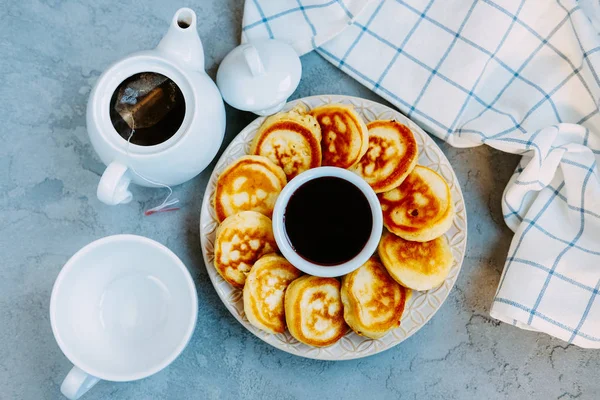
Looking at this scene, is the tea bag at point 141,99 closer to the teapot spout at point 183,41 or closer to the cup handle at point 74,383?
the teapot spout at point 183,41

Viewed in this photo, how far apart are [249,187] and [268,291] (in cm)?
20

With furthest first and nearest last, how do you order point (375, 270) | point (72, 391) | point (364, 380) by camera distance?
point (364, 380), point (375, 270), point (72, 391)

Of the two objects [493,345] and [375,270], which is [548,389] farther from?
[375,270]

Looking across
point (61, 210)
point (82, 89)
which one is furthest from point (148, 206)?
point (82, 89)

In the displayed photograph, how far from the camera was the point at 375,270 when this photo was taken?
3.71 ft

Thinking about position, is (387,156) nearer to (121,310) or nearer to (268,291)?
(268,291)

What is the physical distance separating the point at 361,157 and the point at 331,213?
0.42 ft

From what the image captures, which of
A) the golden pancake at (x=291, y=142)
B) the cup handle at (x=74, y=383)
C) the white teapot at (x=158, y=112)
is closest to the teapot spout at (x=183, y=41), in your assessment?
the white teapot at (x=158, y=112)

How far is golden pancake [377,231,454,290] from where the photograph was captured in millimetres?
1108

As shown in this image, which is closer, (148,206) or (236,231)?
(236,231)

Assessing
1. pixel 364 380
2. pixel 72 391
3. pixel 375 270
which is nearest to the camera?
pixel 72 391

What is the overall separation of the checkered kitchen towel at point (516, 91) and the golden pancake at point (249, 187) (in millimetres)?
303

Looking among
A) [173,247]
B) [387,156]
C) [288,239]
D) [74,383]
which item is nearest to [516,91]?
[387,156]

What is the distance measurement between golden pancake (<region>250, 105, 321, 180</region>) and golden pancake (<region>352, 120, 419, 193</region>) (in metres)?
0.09
